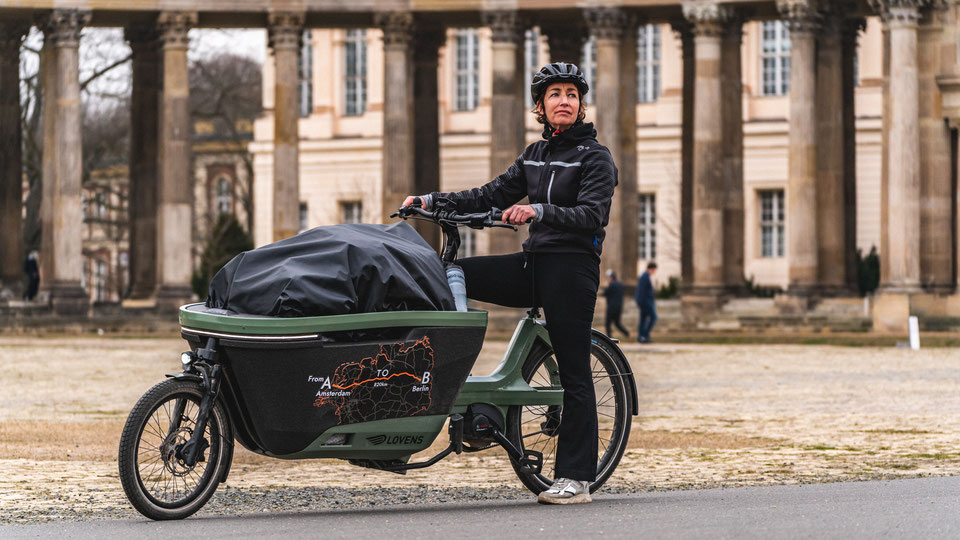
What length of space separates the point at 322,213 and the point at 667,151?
535 inches

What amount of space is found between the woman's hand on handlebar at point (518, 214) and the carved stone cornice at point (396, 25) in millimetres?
37510

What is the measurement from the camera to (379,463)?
9844 millimetres

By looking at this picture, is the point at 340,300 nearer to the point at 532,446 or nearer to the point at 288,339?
the point at 288,339

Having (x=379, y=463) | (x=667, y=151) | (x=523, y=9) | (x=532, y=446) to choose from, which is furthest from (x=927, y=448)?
(x=667, y=151)

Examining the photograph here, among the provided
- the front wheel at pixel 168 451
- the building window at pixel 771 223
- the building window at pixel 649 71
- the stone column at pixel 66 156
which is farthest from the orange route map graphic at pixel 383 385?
the building window at pixel 649 71

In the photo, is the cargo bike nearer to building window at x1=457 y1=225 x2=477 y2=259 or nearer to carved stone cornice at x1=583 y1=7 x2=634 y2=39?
carved stone cornice at x1=583 y1=7 x2=634 y2=39

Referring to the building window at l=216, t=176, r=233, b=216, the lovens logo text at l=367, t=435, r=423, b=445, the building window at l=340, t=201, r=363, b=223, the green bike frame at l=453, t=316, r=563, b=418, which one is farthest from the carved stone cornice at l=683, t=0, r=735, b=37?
the building window at l=216, t=176, r=233, b=216

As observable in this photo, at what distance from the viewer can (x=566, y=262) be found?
1005 cm

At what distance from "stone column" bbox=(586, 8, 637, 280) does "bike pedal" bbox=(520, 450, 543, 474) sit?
114 feet

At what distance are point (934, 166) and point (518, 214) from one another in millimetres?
30965

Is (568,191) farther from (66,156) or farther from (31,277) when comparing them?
(31,277)

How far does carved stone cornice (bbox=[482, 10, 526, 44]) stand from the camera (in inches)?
1837

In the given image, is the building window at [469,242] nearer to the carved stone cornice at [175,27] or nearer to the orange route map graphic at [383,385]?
the carved stone cornice at [175,27]

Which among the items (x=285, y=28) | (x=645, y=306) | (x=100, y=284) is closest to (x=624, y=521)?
(x=645, y=306)
